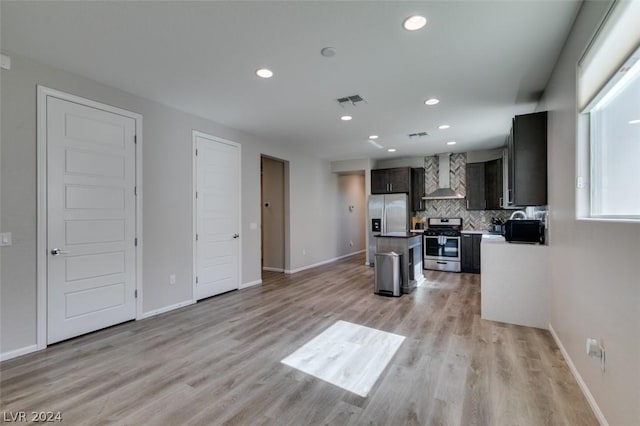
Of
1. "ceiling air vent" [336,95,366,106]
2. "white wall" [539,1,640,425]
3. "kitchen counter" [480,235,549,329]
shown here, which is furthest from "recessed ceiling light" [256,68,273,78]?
"kitchen counter" [480,235,549,329]

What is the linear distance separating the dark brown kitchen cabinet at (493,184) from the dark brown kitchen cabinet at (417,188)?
1416mm

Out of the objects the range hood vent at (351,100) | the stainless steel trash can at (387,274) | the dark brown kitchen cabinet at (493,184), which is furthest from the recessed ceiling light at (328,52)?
the dark brown kitchen cabinet at (493,184)

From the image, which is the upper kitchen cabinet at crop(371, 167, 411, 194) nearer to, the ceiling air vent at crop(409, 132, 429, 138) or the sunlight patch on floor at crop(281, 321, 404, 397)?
the ceiling air vent at crop(409, 132, 429, 138)

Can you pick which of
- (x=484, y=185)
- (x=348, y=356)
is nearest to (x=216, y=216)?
(x=348, y=356)

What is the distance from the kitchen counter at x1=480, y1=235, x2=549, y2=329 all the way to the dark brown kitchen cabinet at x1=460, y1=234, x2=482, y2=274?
2.92 m

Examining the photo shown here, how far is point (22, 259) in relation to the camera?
8.70 ft

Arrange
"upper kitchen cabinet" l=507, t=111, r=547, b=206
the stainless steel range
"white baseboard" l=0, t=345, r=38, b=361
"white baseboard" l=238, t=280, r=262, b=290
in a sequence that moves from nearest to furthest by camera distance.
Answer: "white baseboard" l=0, t=345, r=38, b=361 → "upper kitchen cabinet" l=507, t=111, r=547, b=206 → "white baseboard" l=238, t=280, r=262, b=290 → the stainless steel range

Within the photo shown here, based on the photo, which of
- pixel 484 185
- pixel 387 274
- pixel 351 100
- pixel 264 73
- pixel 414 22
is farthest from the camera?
pixel 484 185

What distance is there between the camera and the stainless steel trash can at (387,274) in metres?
4.50

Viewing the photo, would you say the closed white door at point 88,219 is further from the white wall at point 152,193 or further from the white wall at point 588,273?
the white wall at point 588,273

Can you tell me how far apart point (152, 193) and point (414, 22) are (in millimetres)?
3467

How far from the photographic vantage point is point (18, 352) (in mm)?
2602

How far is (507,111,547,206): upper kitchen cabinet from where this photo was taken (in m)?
3.16

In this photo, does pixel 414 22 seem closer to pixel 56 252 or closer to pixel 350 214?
pixel 56 252
